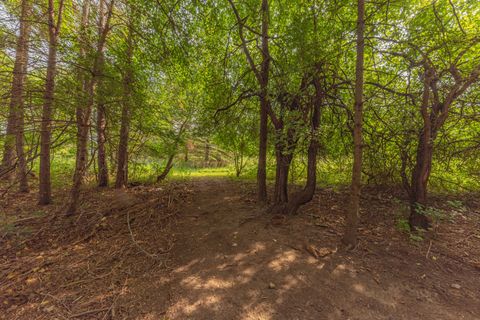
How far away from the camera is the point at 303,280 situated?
2.34 m

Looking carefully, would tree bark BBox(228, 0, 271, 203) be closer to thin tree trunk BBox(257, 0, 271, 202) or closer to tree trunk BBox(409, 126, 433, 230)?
thin tree trunk BBox(257, 0, 271, 202)

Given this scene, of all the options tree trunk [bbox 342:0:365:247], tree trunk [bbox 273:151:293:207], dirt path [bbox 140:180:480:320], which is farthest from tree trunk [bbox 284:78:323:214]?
tree trunk [bbox 342:0:365:247]

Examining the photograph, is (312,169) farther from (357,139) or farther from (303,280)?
(303,280)

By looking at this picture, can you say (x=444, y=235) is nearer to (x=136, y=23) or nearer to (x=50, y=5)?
(x=136, y=23)

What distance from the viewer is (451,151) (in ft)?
11.9

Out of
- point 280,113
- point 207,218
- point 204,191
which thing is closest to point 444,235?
point 280,113

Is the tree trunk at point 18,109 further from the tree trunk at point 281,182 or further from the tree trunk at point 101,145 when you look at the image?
the tree trunk at point 281,182

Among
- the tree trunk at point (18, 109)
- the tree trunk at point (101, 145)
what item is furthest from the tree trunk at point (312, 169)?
the tree trunk at point (18, 109)

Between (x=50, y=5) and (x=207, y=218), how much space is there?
5.49 m

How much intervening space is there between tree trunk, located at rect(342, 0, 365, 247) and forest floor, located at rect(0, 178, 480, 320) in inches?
12.6

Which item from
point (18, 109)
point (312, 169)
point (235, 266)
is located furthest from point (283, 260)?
point (18, 109)

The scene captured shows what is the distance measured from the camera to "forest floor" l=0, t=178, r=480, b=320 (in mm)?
2012

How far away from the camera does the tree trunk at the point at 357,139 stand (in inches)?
105

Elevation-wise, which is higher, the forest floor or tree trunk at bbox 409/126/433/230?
tree trunk at bbox 409/126/433/230
